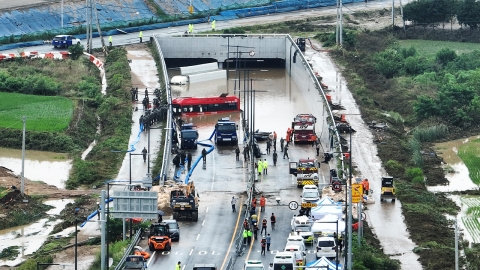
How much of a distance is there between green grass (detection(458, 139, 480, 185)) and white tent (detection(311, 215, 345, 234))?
23334 millimetres

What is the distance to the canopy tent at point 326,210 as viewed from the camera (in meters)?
79.8

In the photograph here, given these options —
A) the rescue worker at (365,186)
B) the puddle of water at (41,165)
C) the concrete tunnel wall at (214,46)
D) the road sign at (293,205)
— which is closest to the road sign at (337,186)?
the rescue worker at (365,186)

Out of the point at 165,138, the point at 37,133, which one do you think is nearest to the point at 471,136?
the point at 165,138

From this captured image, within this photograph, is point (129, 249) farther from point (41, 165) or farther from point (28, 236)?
point (41, 165)

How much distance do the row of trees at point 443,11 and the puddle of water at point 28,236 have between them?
82546 millimetres

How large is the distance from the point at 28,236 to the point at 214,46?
6169 cm

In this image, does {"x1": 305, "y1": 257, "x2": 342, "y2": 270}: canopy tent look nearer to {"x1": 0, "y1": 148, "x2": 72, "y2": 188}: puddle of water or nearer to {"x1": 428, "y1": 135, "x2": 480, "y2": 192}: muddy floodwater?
{"x1": 428, "y1": 135, "x2": 480, "y2": 192}: muddy floodwater

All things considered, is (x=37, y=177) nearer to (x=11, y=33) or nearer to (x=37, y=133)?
(x=37, y=133)

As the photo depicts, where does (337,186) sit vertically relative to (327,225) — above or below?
above

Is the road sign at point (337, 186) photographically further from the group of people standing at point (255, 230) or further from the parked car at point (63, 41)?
the parked car at point (63, 41)

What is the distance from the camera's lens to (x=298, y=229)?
257ft

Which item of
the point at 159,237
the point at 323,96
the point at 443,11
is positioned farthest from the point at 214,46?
the point at 159,237

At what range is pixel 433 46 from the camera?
15550cm

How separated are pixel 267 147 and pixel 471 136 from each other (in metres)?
21.5
